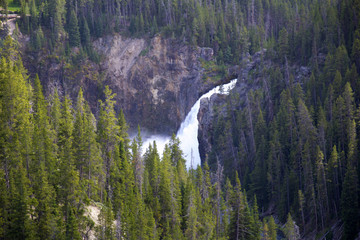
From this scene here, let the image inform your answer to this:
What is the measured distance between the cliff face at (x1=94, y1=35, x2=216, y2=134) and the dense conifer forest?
396cm

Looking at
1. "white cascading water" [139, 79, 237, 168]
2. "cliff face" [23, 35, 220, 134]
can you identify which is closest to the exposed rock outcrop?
"white cascading water" [139, 79, 237, 168]

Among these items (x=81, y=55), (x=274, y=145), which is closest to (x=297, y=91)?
(x=274, y=145)

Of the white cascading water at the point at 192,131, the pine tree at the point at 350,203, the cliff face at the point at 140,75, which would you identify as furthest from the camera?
the cliff face at the point at 140,75

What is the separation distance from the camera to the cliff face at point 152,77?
441 feet

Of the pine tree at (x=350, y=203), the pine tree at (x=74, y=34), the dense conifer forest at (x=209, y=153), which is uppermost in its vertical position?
the pine tree at (x=74, y=34)

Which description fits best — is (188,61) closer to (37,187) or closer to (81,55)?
(81,55)

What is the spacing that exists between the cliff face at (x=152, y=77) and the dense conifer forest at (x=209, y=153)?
3.96 meters

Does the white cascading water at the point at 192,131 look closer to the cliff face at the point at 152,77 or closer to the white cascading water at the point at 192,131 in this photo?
the white cascading water at the point at 192,131

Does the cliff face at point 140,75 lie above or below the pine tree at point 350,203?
above

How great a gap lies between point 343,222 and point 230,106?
152 feet

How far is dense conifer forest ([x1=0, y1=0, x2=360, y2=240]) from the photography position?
50.4m

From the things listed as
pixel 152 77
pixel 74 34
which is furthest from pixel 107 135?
pixel 74 34

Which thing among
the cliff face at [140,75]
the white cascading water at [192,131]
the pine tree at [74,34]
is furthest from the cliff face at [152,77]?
the white cascading water at [192,131]

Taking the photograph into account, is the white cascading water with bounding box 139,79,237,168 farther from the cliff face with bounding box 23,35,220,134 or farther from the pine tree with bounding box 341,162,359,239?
the pine tree with bounding box 341,162,359,239
